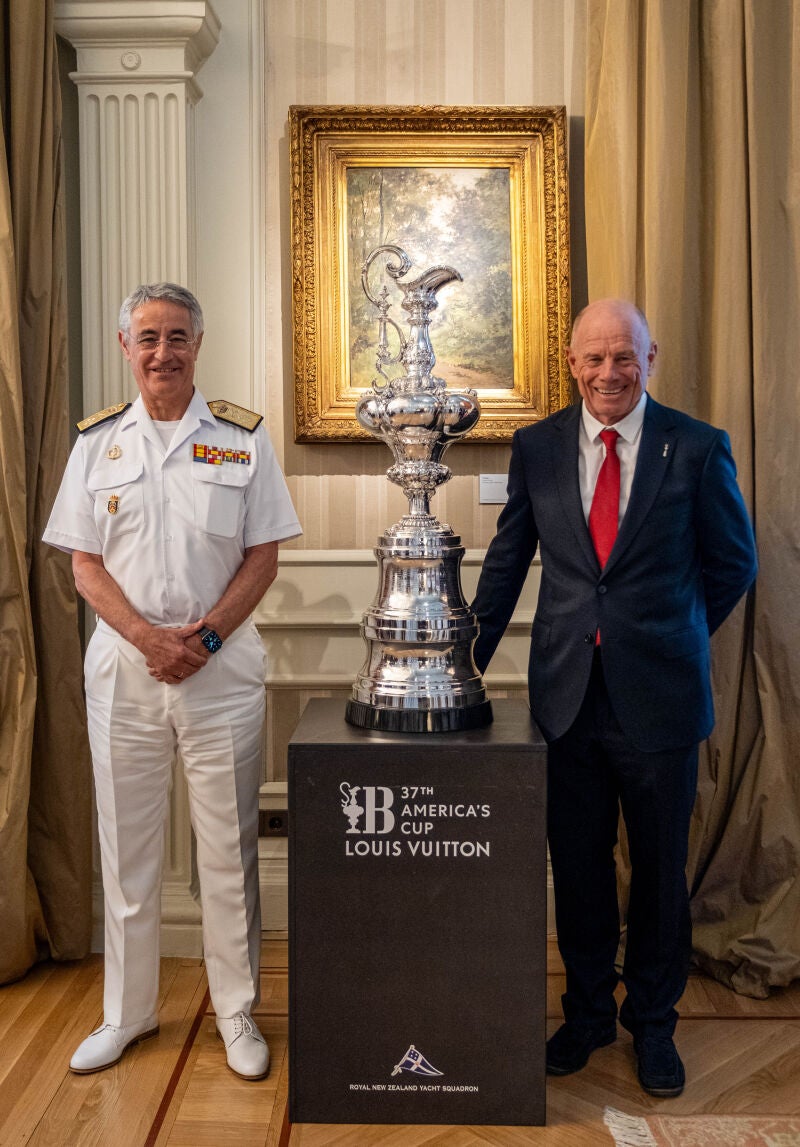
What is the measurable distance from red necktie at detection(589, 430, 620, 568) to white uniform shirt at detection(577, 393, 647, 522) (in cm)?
1

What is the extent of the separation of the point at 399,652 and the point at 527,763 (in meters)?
Answer: 0.31

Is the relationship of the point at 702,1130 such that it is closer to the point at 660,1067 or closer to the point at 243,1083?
the point at 660,1067

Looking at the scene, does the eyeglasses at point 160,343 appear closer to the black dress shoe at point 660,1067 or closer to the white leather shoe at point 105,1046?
the white leather shoe at point 105,1046

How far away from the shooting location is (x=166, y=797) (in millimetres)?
2176

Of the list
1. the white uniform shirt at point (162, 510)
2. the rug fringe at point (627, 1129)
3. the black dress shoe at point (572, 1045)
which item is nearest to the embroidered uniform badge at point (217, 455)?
the white uniform shirt at point (162, 510)

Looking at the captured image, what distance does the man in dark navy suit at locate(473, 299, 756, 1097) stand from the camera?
1.96 m

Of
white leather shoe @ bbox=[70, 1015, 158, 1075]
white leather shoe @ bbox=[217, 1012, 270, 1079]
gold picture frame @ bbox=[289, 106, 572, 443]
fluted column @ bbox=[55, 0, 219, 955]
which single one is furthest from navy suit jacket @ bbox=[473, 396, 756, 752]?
fluted column @ bbox=[55, 0, 219, 955]

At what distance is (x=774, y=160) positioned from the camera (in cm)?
249

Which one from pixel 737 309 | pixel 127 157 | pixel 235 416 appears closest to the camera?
pixel 235 416

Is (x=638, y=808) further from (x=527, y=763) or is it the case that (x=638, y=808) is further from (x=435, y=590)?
(x=435, y=590)

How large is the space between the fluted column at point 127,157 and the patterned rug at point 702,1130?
132cm

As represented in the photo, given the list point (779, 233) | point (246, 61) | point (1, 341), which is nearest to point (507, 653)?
point (779, 233)

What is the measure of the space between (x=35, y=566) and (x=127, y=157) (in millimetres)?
1061

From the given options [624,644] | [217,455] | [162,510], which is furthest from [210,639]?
[624,644]
